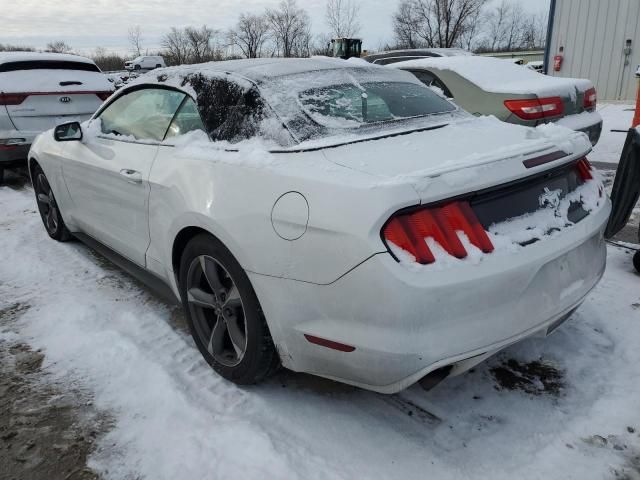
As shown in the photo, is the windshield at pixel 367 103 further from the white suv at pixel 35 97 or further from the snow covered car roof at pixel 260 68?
the white suv at pixel 35 97

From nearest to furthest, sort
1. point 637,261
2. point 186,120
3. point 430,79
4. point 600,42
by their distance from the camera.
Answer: point 186,120, point 637,261, point 430,79, point 600,42

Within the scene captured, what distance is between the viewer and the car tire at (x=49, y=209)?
182 inches

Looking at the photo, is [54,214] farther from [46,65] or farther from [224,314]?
[46,65]

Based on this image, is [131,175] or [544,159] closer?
[544,159]

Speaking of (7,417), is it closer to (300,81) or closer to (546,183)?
(300,81)

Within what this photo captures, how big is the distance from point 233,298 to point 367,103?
1232mm

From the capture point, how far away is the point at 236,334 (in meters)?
2.49

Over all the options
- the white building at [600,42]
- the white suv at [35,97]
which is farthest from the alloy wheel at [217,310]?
the white building at [600,42]

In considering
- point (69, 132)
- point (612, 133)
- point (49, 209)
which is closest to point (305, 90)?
point (69, 132)

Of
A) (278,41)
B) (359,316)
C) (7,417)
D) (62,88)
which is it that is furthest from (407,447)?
(278,41)

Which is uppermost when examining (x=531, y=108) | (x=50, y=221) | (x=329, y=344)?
(x=531, y=108)

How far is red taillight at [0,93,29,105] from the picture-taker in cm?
661

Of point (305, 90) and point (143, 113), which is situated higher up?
point (305, 90)

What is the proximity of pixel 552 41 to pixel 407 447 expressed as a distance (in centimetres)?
1502
